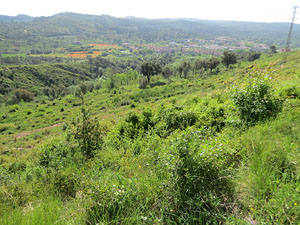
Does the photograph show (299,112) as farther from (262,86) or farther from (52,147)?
(52,147)

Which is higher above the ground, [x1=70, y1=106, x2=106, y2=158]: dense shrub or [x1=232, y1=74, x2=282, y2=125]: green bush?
[x1=232, y1=74, x2=282, y2=125]: green bush

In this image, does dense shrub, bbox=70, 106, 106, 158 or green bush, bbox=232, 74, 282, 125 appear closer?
green bush, bbox=232, 74, 282, 125

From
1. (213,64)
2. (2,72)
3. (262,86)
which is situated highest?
(262,86)

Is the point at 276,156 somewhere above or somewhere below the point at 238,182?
above

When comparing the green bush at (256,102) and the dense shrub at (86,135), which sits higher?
the green bush at (256,102)

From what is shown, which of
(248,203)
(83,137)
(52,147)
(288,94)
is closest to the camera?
(248,203)

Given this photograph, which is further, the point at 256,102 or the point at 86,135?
the point at 86,135

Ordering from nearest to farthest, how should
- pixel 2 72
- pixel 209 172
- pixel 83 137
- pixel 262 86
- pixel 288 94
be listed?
pixel 209 172 → pixel 262 86 → pixel 288 94 → pixel 83 137 → pixel 2 72

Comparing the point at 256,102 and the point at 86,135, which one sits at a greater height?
the point at 256,102

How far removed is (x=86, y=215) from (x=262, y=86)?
569 centimetres

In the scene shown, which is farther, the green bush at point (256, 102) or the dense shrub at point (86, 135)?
the dense shrub at point (86, 135)

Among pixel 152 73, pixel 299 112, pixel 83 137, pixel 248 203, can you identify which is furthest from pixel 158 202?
pixel 152 73

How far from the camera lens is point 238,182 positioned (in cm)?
296

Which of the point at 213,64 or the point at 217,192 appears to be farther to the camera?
the point at 213,64
